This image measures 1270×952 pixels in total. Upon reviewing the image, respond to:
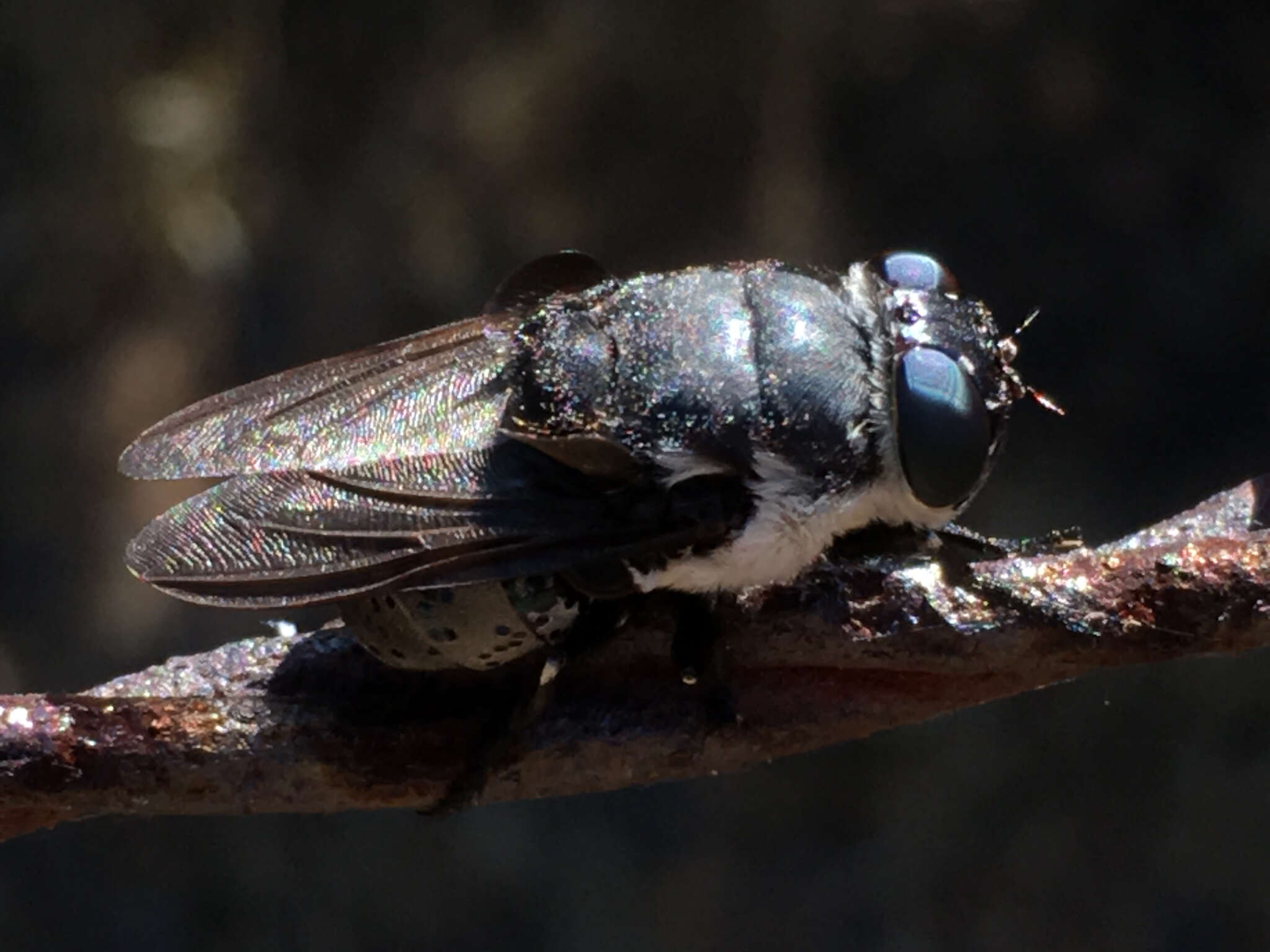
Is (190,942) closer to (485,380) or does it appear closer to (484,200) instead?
(484,200)

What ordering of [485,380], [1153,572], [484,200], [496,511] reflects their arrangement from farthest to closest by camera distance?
[484,200]
[485,380]
[496,511]
[1153,572]

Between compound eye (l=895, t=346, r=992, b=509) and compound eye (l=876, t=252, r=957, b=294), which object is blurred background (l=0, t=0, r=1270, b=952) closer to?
compound eye (l=876, t=252, r=957, b=294)

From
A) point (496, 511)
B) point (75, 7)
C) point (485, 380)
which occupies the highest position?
point (75, 7)

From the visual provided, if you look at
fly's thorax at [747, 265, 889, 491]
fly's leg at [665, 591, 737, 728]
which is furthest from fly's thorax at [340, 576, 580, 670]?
fly's thorax at [747, 265, 889, 491]

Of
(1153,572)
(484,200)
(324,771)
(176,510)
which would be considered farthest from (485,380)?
(484,200)

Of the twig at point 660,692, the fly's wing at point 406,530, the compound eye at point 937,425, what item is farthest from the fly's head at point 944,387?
the fly's wing at point 406,530

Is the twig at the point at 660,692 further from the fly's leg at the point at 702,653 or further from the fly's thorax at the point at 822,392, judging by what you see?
the fly's thorax at the point at 822,392
